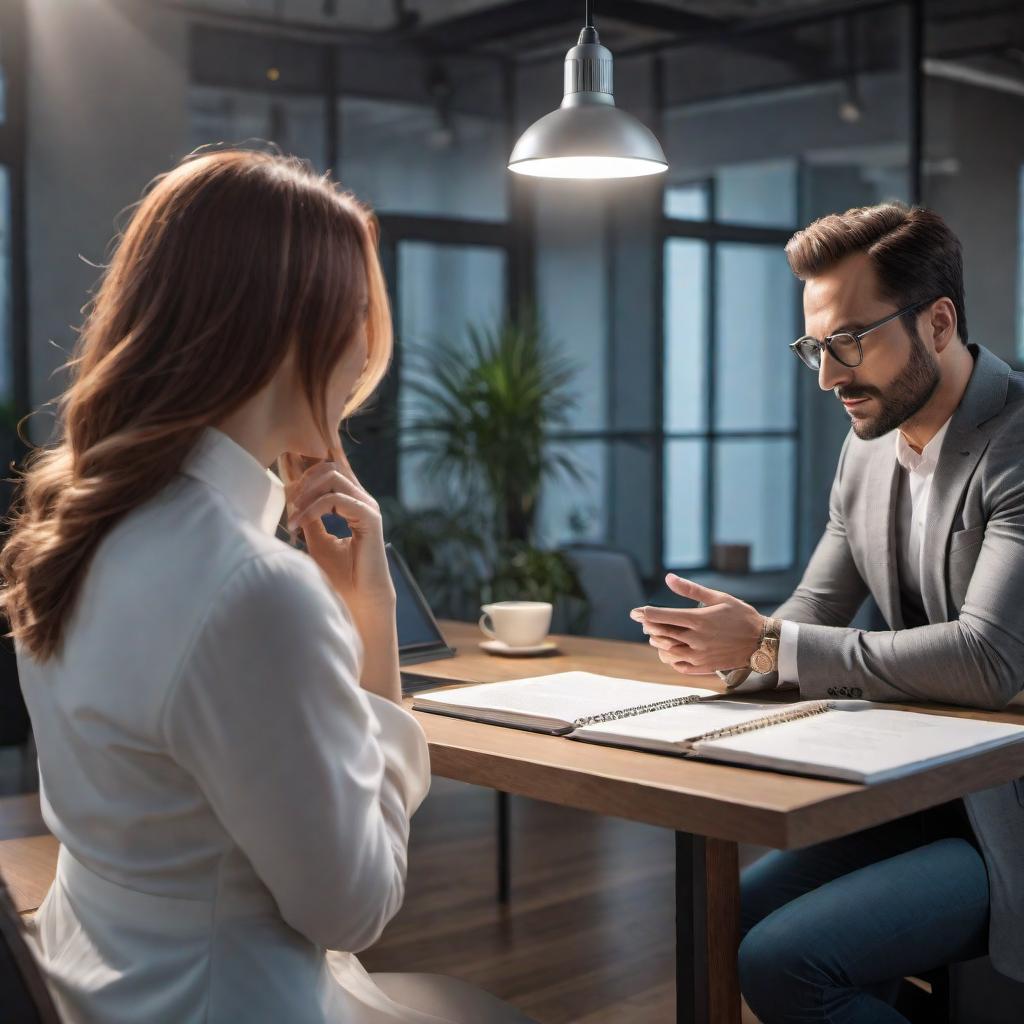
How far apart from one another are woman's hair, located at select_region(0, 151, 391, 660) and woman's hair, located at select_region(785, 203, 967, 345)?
1.02 metres

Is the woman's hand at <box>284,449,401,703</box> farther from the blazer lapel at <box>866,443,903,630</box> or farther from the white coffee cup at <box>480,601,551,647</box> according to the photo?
the blazer lapel at <box>866,443,903,630</box>

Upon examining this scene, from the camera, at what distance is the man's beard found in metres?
1.92

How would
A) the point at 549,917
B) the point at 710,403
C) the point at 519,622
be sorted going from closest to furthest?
the point at 519,622, the point at 549,917, the point at 710,403

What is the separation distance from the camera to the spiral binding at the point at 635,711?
1551 mm

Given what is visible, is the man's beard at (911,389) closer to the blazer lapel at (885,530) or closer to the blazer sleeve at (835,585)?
the blazer lapel at (885,530)

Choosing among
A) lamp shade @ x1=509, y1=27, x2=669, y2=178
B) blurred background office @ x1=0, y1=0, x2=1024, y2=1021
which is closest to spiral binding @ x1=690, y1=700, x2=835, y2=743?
lamp shade @ x1=509, y1=27, x2=669, y2=178

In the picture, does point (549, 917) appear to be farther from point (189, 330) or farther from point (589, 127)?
point (189, 330)

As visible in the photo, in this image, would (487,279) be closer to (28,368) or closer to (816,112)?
(816,112)

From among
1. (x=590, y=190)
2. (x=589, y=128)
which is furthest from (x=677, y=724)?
(x=590, y=190)

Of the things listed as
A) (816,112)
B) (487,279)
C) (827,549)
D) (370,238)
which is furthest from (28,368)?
(370,238)

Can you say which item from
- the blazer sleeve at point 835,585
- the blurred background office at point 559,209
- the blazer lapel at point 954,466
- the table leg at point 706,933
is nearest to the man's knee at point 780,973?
the table leg at point 706,933

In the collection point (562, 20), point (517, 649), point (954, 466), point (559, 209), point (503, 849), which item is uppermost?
point (562, 20)

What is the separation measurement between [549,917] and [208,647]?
2.50m

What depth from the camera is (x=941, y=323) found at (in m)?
1.95
